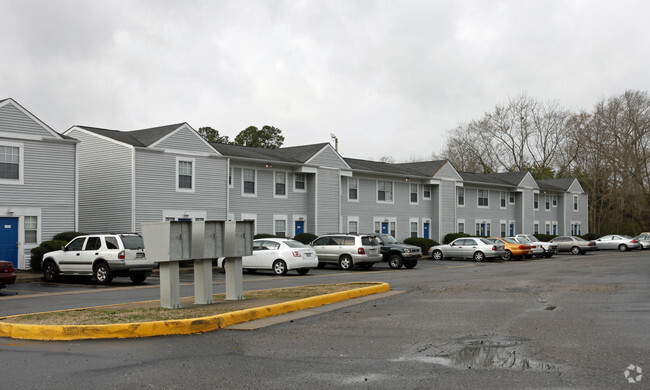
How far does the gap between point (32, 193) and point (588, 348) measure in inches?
958

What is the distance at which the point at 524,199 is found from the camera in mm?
61219

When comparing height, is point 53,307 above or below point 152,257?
below

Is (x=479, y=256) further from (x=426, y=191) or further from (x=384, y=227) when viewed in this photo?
(x=426, y=191)

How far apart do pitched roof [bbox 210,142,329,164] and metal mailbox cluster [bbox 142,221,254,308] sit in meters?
21.3

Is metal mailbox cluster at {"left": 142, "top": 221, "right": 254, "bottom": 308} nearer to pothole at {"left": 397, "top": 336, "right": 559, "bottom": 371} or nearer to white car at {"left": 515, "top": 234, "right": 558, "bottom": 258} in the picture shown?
pothole at {"left": 397, "top": 336, "right": 559, "bottom": 371}

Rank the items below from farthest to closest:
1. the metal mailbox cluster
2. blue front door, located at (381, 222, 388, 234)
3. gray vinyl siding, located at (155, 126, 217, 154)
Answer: blue front door, located at (381, 222, 388, 234), gray vinyl siding, located at (155, 126, 217, 154), the metal mailbox cluster

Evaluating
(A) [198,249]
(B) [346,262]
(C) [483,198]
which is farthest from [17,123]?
(C) [483,198]

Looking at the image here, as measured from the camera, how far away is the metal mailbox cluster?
41.2ft

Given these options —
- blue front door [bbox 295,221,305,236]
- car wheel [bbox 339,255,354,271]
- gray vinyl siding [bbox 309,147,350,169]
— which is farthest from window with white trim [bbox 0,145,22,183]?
gray vinyl siding [bbox 309,147,350,169]

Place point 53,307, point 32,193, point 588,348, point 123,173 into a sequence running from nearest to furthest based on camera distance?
point 588,348
point 53,307
point 32,193
point 123,173

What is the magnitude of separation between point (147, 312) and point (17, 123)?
60.2 ft

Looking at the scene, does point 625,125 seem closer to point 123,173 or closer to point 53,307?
point 123,173

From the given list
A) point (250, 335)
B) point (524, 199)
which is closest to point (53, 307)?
point (250, 335)

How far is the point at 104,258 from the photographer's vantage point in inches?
858
